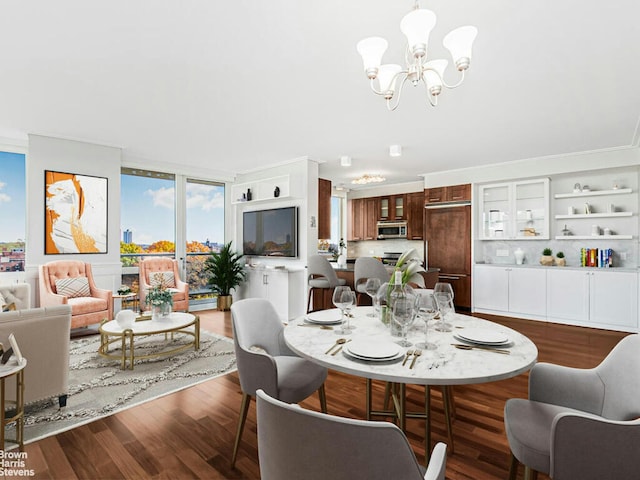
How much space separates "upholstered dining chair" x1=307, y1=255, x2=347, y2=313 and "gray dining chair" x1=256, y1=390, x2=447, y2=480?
13.7 feet

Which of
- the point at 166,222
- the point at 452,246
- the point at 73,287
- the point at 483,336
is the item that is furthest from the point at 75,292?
the point at 452,246

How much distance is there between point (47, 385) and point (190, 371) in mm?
1114

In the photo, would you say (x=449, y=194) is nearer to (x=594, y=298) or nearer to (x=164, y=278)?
(x=594, y=298)

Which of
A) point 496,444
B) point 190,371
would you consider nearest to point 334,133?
point 190,371

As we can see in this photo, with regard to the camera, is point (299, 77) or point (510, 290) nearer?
point (299, 77)

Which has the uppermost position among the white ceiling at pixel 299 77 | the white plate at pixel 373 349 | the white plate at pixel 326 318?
the white ceiling at pixel 299 77

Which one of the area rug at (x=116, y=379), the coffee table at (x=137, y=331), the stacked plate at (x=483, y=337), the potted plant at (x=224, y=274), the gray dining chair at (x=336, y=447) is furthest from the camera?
the potted plant at (x=224, y=274)

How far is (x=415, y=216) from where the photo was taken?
7.21m

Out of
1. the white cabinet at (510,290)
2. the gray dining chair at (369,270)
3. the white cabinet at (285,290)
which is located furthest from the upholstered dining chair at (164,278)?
the white cabinet at (510,290)

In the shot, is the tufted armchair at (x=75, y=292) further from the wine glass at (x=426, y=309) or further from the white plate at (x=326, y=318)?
the wine glass at (x=426, y=309)

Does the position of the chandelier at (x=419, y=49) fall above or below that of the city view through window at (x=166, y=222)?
above

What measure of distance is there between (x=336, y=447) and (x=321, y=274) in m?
4.32

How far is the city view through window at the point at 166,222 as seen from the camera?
5.55 m

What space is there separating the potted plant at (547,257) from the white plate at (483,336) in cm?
457
